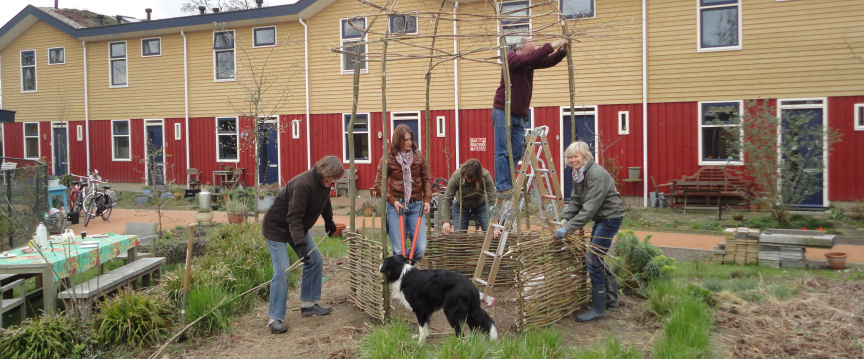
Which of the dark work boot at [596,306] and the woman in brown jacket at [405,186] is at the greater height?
the woman in brown jacket at [405,186]


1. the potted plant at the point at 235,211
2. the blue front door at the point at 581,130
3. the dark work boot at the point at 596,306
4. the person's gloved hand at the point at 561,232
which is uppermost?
the blue front door at the point at 581,130

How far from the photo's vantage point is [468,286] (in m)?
4.69

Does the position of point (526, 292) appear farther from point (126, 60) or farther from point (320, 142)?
point (126, 60)

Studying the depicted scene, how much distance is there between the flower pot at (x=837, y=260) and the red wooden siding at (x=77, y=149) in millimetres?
22724

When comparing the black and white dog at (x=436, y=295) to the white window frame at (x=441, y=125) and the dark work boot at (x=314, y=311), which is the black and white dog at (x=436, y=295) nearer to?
the dark work boot at (x=314, y=311)

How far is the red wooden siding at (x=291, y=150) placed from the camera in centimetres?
1877

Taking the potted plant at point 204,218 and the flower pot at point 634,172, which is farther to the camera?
the flower pot at point 634,172

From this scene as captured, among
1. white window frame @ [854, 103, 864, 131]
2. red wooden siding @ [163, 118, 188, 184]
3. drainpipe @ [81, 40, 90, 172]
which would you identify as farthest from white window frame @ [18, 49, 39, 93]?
white window frame @ [854, 103, 864, 131]

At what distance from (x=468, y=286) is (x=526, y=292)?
60cm

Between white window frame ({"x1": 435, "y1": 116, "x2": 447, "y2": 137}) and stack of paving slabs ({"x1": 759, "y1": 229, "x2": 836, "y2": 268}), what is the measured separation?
9.76 meters

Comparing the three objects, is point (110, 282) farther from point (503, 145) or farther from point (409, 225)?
point (503, 145)

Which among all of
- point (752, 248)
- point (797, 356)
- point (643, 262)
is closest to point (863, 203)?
point (752, 248)

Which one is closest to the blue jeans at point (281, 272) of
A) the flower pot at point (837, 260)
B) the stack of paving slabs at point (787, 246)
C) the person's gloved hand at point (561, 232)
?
the person's gloved hand at point (561, 232)

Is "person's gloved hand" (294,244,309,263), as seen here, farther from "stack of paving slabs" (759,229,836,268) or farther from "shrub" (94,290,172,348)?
"stack of paving slabs" (759,229,836,268)
